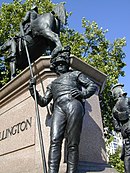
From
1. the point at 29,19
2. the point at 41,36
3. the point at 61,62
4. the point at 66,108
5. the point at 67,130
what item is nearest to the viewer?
the point at 67,130

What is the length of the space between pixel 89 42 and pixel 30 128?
46.2 ft

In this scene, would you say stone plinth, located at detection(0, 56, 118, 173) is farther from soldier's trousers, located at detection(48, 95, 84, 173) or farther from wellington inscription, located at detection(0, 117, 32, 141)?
soldier's trousers, located at detection(48, 95, 84, 173)

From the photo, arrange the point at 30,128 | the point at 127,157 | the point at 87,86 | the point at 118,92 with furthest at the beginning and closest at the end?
the point at 118,92 < the point at 30,128 < the point at 127,157 < the point at 87,86

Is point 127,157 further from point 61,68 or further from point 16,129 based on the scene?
point 16,129

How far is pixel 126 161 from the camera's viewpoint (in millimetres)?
4848

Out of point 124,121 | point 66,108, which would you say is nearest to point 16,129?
point 66,108

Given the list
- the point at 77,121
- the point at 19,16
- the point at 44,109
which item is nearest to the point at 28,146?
the point at 44,109

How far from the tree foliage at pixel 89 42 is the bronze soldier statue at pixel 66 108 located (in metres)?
11.7

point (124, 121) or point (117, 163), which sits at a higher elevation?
point (117, 163)

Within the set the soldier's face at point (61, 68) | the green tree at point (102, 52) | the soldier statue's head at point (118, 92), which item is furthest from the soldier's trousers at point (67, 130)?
the green tree at point (102, 52)

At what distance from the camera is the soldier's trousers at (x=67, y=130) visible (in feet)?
12.1

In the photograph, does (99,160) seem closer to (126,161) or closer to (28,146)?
(126,161)

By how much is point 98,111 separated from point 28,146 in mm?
1600

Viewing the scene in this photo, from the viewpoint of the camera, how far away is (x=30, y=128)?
5.29m
